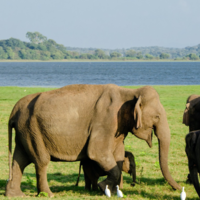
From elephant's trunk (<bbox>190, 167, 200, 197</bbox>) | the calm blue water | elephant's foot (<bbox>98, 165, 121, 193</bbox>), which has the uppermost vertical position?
elephant's trunk (<bbox>190, 167, 200, 197</bbox>)

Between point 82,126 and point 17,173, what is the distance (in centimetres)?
164

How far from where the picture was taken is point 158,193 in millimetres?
8336

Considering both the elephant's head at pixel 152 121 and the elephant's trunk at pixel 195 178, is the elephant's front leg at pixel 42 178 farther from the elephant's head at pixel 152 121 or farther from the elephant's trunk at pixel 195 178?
the elephant's trunk at pixel 195 178

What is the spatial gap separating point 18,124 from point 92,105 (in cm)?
150

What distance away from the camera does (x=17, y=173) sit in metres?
8.42

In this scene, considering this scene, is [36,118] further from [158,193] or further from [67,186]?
[158,193]

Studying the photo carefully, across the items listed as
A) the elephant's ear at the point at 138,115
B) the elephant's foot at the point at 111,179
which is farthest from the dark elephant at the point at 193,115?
the elephant's foot at the point at 111,179

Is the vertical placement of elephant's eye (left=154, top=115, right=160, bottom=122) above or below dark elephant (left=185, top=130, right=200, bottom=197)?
above

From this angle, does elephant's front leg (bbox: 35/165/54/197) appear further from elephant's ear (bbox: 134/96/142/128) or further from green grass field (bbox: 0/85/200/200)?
elephant's ear (bbox: 134/96/142/128)

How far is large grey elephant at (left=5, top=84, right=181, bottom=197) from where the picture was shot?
810 centimetres

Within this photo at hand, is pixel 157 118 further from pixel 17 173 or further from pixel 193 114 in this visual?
pixel 17 173

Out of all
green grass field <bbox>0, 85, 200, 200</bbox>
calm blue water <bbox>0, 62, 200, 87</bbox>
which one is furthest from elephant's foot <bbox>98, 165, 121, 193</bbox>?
calm blue water <bbox>0, 62, 200, 87</bbox>

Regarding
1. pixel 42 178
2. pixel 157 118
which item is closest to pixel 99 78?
pixel 157 118

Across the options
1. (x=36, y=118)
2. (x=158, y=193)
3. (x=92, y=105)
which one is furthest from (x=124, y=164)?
(x=36, y=118)
